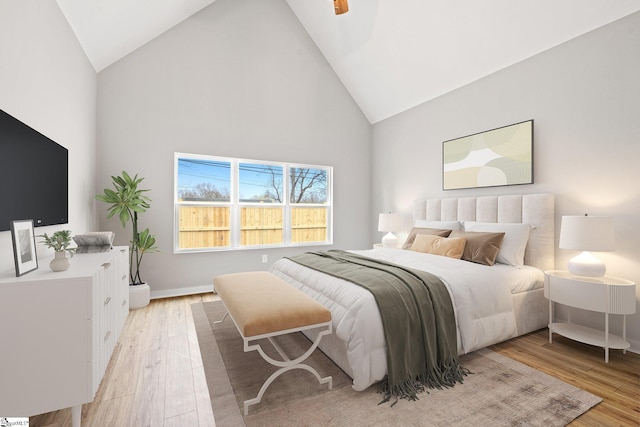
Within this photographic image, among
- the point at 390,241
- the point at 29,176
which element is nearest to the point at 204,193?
the point at 29,176

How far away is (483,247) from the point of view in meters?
3.00

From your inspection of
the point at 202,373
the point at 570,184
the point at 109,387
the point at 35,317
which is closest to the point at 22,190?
A: the point at 35,317

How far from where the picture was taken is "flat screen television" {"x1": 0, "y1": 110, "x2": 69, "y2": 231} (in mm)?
1610

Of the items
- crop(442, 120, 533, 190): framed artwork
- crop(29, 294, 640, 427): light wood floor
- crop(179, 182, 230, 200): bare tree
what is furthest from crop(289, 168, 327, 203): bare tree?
crop(29, 294, 640, 427): light wood floor

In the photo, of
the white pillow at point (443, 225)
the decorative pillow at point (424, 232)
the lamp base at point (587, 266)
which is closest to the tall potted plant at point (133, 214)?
the decorative pillow at point (424, 232)

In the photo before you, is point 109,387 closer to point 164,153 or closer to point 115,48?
point 164,153

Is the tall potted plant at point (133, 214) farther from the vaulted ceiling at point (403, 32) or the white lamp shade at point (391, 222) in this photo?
the white lamp shade at point (391, 222)

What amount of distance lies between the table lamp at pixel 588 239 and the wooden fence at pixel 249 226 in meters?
3.43

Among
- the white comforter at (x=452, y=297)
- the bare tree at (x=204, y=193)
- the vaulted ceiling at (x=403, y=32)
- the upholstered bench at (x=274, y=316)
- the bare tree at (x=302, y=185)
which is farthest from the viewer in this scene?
the bare tree at (x=302, y=185)

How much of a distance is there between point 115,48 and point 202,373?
3659mm

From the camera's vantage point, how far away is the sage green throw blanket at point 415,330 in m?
1.92

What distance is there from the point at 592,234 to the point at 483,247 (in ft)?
2.70

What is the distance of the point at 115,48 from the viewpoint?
3.50 meters

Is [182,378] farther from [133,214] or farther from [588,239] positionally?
[588,239]
